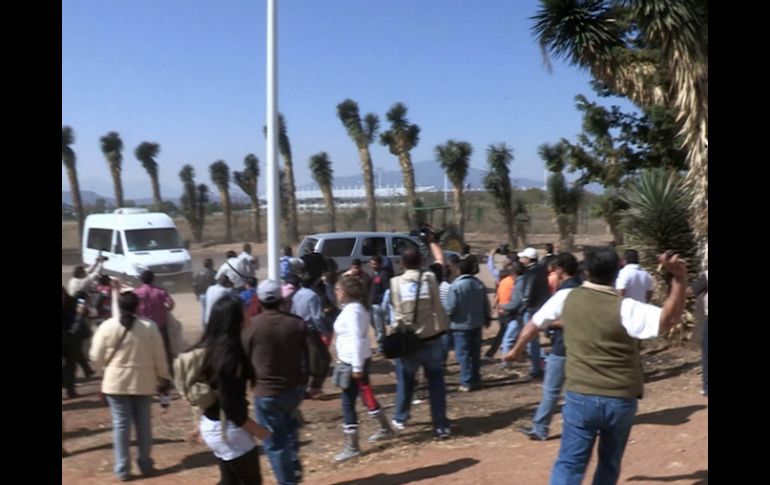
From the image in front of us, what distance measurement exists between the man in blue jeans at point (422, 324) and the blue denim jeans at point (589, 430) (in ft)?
8.20

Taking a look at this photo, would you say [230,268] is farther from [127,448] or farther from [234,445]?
[234,445]

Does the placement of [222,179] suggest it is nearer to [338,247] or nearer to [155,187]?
[155,187]

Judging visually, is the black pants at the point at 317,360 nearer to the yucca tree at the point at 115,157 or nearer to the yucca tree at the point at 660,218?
the yucca tree at the point at 660,218

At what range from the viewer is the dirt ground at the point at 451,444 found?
5895 millimetres

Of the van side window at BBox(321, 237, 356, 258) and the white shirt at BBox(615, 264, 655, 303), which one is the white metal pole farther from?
the van side window at BBox(321, 237, 356, 258)

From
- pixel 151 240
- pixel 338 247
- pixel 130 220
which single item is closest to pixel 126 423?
pixel 338 247

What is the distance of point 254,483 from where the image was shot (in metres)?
4.41

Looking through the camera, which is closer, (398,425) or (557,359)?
(557,359)

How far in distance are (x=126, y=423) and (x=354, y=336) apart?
1885 millimetres

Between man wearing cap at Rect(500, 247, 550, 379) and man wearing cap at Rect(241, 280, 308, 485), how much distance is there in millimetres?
4106

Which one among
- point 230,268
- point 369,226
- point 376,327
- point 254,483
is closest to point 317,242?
point 230,268

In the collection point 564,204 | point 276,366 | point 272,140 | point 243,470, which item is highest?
point 272,140

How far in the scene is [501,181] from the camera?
130 feet

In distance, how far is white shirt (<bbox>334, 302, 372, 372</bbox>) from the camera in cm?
620
